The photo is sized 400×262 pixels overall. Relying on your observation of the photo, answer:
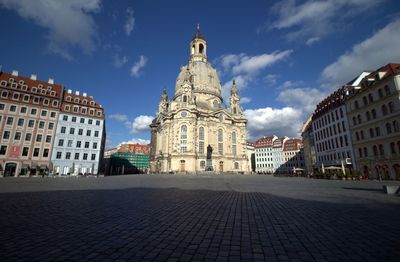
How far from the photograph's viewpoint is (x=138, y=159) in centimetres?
13062

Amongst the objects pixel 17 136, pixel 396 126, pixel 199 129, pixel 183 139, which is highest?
pixel 199 129

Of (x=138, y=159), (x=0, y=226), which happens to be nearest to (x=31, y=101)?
(x=0, y=226)

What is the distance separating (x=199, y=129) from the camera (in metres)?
67.1

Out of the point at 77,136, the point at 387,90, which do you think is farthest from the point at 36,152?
the point at 387,90

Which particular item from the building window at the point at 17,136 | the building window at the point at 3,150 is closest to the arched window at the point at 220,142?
the building window at the point at 17,136

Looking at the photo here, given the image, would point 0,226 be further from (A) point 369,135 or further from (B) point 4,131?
(B) point 4,131

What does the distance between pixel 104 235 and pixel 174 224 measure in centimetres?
183

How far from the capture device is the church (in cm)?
6238

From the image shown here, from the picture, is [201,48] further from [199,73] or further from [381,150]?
[381,150]

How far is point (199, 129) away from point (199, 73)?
2525cm

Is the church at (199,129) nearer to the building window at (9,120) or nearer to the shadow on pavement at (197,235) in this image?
the building window at (9,120)

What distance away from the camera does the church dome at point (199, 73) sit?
7825 cm

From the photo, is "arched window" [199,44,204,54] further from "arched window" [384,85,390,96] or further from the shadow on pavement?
the shadow on pavement

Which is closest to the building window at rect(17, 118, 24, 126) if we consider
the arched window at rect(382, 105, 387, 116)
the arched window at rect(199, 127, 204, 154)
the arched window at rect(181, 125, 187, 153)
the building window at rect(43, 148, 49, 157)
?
the building window at rect(43, 148, 49, 157)
